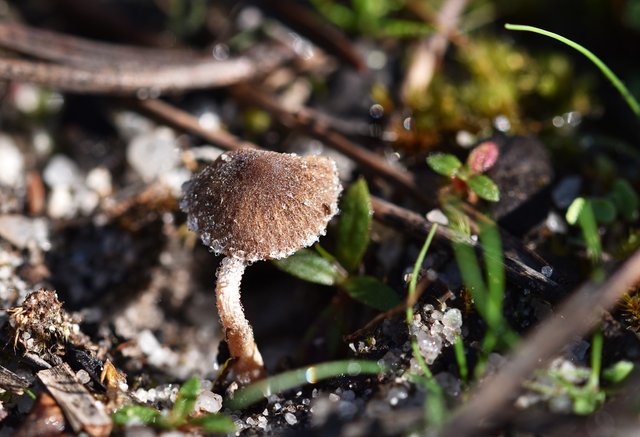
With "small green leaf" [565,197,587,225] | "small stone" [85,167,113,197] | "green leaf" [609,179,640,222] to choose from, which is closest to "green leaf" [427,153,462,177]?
"small green leaf" [565,197,587,225]

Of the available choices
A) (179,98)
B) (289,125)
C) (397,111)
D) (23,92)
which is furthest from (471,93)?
(23,92)

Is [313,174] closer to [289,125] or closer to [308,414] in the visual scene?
[308,414]

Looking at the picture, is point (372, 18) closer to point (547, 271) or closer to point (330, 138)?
point (330, 138)

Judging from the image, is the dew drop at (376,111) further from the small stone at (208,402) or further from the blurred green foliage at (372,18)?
the small stone at (208,402)

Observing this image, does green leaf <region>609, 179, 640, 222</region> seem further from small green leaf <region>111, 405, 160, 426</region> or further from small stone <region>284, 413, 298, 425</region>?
small green leaf <region>111, 405, 160, 426</region>

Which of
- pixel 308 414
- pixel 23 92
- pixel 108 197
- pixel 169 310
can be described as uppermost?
pixel 23 92

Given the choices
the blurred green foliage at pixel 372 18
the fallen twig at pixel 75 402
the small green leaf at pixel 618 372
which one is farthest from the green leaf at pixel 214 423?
the blurred green foliage at pixel 372 18
